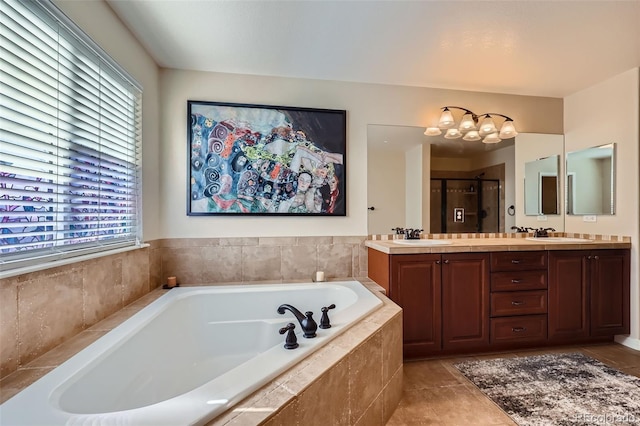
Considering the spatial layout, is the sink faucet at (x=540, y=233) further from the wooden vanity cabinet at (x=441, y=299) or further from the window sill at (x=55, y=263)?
the window sill at (x=55, y=263)

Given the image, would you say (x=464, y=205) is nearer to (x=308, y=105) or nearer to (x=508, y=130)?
(x=508, y=130)

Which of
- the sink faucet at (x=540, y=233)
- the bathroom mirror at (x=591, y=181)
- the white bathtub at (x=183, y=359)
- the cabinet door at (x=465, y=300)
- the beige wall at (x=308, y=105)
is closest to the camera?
the white bathtub at (x=183, y=359)

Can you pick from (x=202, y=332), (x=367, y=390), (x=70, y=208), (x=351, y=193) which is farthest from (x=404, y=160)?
(x=70, y=208)

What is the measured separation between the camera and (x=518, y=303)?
2.30m

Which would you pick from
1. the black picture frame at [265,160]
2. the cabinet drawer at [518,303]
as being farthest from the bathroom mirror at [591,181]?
the black picture frame at [265,160]

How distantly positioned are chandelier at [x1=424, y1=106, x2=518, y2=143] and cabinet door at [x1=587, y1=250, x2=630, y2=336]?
1.27 metres

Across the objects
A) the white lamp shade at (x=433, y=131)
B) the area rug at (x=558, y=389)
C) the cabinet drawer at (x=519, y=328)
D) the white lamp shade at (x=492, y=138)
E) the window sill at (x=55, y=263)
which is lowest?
the area rug at (x=558, y=389)

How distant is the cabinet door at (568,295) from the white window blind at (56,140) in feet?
10.6

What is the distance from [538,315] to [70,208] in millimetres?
3233

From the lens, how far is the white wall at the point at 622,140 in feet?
7.84

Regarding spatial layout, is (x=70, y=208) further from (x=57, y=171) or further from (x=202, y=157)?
(x=202, y=157)

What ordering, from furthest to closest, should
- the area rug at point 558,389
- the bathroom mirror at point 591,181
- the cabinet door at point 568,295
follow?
1. the bathroom mirror at point 591,181
2. the cabinet door at point 568,295
3. the area rug at point 558,389

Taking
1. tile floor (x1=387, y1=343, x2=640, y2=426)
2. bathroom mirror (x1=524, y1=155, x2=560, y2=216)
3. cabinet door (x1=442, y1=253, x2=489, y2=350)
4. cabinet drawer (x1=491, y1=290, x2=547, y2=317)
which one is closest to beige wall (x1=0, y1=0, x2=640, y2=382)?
bathroom mirror (x1=524, y1=155, x2=560, y2=216)

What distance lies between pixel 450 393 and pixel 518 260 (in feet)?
3.90
